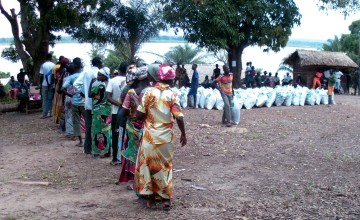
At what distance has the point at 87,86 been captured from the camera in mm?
7059

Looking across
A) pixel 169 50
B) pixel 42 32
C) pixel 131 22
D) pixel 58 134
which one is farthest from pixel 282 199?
pixel 169 50

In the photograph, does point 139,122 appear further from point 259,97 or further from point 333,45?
point 333,45

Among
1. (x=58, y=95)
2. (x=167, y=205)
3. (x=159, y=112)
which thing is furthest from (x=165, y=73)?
(x=58, y=95)

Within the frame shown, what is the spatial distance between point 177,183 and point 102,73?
2.02 metres

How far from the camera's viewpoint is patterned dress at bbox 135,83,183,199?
456 cm

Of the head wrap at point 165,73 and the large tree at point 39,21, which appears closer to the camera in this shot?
the head wrap at point 165,73

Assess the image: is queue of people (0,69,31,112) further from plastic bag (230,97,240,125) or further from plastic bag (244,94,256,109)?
plastic bag (244,94,256,109)

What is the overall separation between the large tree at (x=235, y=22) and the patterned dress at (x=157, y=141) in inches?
536

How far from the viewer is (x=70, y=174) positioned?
20.4 feet

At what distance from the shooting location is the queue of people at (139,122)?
4578 millimetres

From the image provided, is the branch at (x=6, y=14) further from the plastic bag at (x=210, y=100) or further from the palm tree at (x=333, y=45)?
the palm tree at (x=333, y=45)

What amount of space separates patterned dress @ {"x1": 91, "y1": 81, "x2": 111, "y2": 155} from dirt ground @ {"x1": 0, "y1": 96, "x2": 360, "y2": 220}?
0.24m

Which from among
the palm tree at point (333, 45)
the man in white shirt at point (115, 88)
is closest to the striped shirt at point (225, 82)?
the man in white shirt at point (115, 88)

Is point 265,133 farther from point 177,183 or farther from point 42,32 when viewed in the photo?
point 42,32
